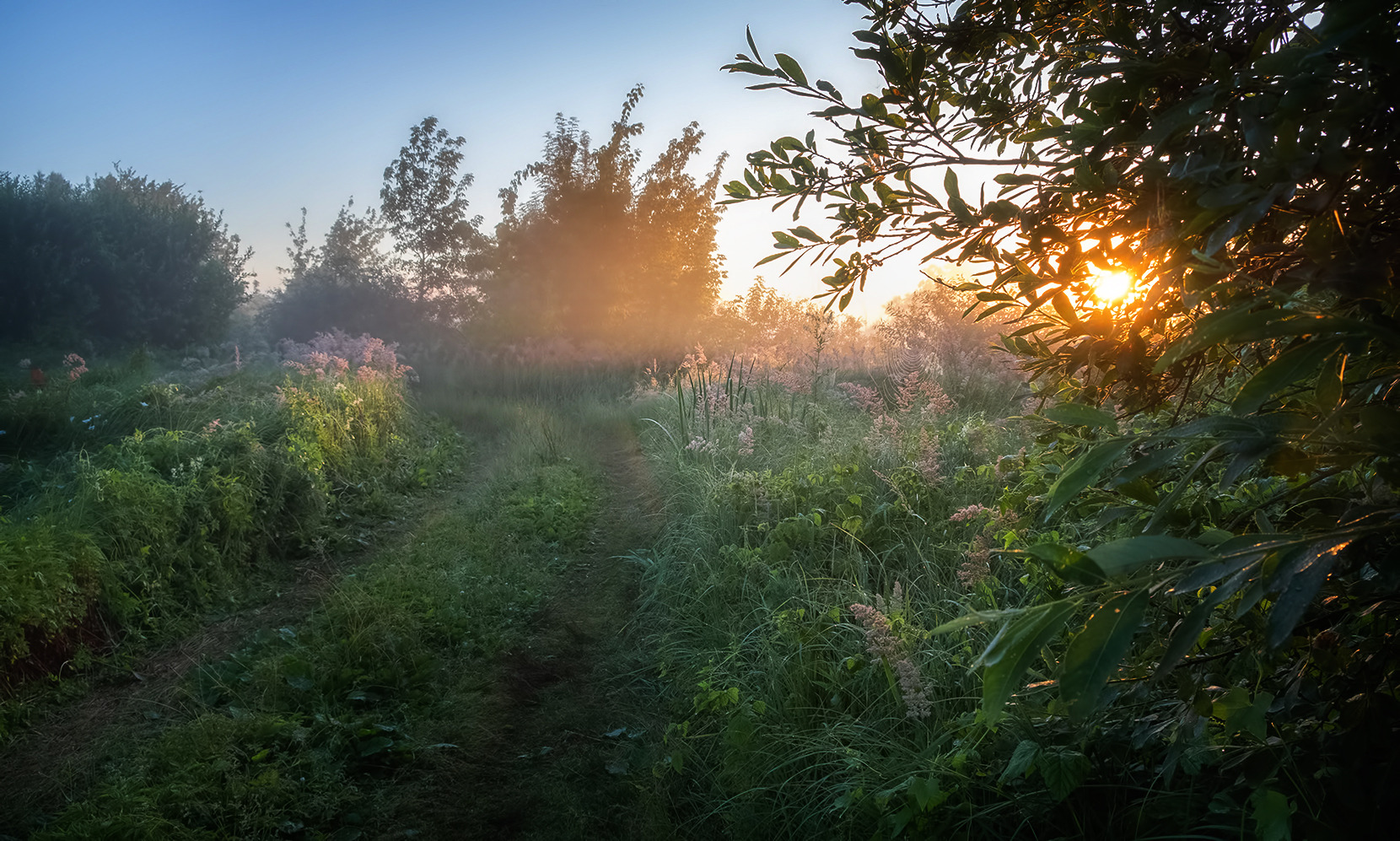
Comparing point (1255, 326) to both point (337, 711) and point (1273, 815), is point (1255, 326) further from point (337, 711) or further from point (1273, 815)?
point (337, 711)

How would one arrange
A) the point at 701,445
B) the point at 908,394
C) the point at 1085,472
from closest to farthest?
the point at 1085,472, the point at 908,394, the point at 701,445

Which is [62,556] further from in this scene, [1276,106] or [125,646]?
[1276,106]

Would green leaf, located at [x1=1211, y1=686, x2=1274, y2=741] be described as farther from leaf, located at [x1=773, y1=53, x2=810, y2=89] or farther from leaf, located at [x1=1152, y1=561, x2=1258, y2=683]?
leaf, located at [x1=773, y1=53, x2=810, y2=89]

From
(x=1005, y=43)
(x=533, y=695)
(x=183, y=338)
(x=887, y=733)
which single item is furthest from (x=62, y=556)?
(x=183, y=338)

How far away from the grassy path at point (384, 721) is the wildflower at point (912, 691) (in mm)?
1122

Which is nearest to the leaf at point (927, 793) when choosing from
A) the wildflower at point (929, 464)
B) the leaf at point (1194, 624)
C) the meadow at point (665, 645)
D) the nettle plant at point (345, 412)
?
the meadow at point (665, 645)

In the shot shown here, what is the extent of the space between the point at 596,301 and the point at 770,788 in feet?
A: 56.9

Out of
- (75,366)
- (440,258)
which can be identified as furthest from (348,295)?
(75,366)

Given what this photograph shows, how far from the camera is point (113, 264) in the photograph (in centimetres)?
1736

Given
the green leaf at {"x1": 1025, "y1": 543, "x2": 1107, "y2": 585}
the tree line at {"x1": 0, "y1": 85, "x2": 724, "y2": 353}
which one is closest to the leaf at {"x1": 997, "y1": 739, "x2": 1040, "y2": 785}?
the green leaf at {"x1": 1025, "y1": 543, "x2": 1107, "y2": 585}

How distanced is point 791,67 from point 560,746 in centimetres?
318

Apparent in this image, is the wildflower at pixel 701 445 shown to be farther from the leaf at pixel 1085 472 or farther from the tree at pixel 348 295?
the tree at pixel 348 295

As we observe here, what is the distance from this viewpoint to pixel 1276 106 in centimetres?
91

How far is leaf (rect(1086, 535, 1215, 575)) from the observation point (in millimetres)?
699
